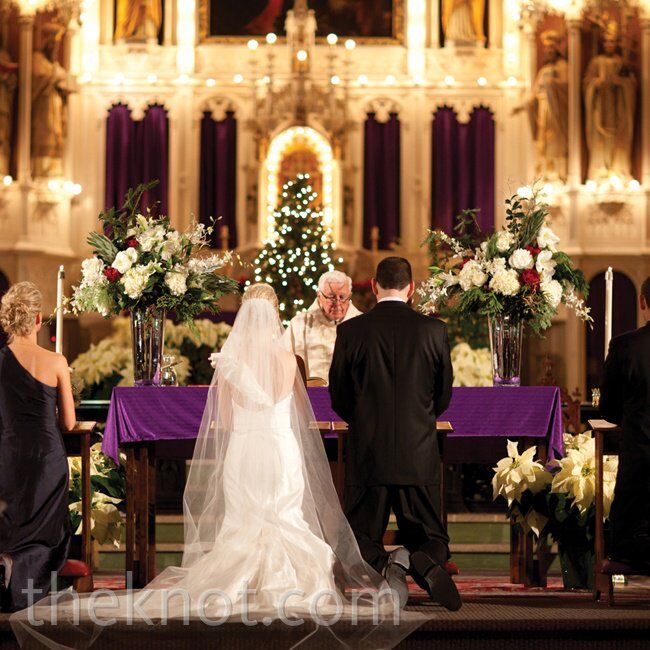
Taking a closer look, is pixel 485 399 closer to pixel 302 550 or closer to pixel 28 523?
pixel 302 550

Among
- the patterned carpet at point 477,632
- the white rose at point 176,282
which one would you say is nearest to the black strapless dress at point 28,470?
the patterned carpet at point 477,632

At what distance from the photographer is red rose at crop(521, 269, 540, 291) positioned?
6.84m

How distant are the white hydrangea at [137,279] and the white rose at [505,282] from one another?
196 cm

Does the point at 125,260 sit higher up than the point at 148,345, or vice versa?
the point at 125,260

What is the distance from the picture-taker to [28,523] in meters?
5.66

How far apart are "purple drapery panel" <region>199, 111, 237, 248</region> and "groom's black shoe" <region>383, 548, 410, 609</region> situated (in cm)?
999

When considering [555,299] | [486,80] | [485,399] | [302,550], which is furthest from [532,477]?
[486,80]

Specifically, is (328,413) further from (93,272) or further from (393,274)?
(93,272)

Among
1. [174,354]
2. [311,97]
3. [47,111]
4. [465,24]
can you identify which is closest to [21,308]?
[174,354]

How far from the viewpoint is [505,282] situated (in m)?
6.79

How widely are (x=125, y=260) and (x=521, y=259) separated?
226 cm

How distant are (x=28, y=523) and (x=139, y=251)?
72.3 inches

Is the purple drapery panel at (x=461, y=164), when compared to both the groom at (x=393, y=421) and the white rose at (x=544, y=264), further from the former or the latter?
the groom at (x=393, y=421)

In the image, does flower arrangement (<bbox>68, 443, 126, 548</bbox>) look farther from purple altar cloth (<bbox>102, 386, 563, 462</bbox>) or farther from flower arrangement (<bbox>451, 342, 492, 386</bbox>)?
flower arrangement (<bbox>451, 342, 492, 386</bbox>)
